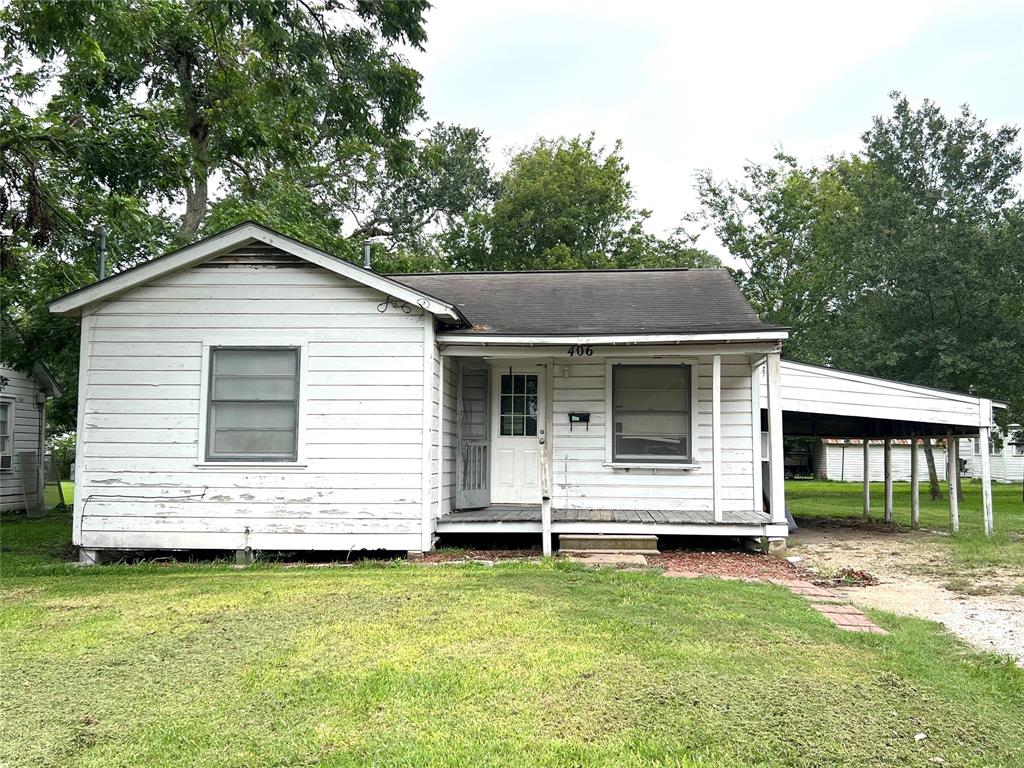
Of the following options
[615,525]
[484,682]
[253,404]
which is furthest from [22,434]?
[484,682]

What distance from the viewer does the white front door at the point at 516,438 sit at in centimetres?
1005

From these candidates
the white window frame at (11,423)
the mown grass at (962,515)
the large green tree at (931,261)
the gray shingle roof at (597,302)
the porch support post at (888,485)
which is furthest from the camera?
the large green tree at (931,261)

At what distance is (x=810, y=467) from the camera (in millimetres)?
35500

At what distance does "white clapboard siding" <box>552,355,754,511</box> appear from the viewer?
958 cm

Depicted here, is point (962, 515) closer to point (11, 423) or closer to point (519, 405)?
point (519, 405)

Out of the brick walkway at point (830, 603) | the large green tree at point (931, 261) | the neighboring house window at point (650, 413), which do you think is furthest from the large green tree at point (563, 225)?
the brick walkway at point (830, 603)

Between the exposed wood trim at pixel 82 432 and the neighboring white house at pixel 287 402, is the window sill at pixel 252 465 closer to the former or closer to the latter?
the neighboring white house at pixel 287 402

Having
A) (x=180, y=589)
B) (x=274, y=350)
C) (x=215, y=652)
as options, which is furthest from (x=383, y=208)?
(x=215, y=652)

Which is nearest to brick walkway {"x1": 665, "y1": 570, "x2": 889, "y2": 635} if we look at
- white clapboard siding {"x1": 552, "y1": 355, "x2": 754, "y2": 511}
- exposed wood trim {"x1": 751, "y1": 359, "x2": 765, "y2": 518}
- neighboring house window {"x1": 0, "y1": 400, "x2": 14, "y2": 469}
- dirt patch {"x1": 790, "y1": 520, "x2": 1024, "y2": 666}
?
dirt patch {"x1": 790, "y1": 520, "x2": 1024, "y2": 666}

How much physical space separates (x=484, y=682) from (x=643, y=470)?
6.11m

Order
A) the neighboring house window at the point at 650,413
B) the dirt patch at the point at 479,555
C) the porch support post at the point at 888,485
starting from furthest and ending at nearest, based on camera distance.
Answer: the porch support post at the point at 888,485 → the neighboring house window at the point at 650,413 → the dirt patch at the point at 479,555

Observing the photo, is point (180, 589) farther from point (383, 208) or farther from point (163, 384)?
point (383, 208)

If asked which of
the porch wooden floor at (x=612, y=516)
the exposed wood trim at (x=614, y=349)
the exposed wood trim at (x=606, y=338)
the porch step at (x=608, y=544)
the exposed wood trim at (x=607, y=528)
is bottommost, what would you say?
the porch step at (x=608, y=544)

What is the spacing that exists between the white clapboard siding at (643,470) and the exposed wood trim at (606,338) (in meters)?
1.19
